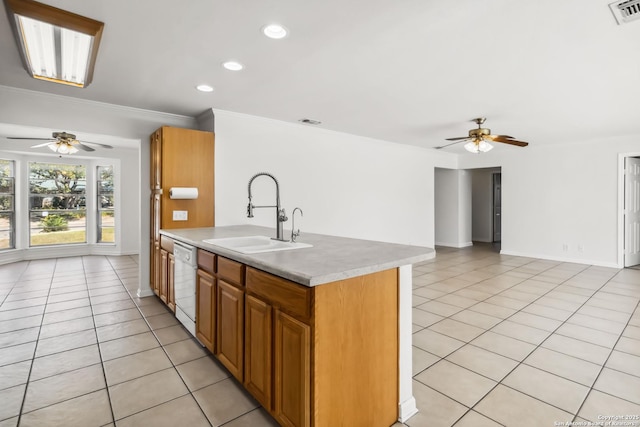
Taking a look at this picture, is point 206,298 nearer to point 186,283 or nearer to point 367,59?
point 186,283

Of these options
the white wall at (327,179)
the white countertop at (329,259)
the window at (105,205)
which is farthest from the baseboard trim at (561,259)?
the window at (105,205)

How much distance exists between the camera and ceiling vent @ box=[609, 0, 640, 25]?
1.87 meters

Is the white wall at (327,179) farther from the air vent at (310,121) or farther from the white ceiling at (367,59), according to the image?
→ the white ceiling at (367,59)

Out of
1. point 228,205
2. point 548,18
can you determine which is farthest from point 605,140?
point 228,205

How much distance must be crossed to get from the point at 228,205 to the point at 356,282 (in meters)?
2.89

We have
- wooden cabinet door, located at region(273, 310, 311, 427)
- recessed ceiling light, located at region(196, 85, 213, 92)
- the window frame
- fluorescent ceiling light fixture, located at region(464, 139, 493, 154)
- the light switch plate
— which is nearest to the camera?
wooden cabinet door, located at region(273, 310, 311, 427)

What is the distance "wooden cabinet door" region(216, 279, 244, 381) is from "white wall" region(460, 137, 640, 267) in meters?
6.92

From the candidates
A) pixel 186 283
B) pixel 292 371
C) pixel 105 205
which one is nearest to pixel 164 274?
pixel 186 283

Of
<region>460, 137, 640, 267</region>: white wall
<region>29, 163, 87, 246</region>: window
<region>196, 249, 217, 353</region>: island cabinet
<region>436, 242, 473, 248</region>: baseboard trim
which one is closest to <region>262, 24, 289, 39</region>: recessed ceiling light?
<region>196, 249, 217, 353</region>: island cabinet

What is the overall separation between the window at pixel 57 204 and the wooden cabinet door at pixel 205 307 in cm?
638

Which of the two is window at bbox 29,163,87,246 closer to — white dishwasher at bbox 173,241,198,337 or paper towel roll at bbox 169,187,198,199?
paper towel roll at bbox 169,187,198,199

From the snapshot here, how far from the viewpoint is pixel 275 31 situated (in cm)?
219

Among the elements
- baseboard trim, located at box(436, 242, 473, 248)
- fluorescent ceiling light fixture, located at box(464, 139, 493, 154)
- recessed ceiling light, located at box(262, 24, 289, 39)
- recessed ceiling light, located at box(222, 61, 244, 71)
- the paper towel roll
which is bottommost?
baseboard trim, located at box(436, 242, 473, 248)

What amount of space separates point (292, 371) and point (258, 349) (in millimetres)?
346
